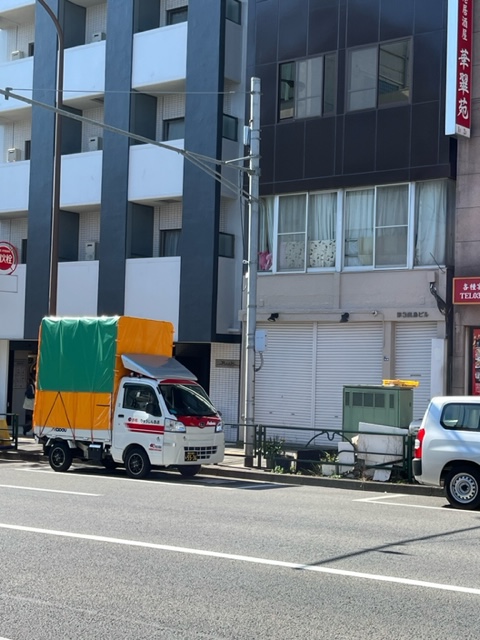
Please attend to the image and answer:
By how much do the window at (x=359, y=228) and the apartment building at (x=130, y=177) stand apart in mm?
2154

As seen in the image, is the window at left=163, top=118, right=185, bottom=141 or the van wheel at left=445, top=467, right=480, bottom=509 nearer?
the van wheel at left=445, top=467, right=480, bottom=509

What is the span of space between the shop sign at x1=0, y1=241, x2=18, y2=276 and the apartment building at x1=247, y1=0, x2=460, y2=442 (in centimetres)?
841

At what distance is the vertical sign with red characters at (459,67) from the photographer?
72.5 feet

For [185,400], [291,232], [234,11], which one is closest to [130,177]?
[234,11]

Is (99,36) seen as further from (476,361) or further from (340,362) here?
(476,361)

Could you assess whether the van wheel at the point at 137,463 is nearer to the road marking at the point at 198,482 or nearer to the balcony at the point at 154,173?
the road marking at the point at 198,482

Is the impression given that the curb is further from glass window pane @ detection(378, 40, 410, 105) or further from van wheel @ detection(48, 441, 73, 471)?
glass window pane @ detection(378, 40, 410, 105)

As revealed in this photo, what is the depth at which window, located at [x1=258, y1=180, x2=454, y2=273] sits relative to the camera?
23312 mm

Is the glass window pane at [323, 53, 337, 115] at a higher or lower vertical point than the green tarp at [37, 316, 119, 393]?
higher

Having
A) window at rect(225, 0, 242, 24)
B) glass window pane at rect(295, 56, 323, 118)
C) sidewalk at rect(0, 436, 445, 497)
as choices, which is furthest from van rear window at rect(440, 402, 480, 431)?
window at rect(225, 0, 242, 24)

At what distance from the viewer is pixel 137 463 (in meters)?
18.8

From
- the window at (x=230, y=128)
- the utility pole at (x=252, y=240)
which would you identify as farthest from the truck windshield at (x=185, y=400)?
the window at (x=230, y=128)

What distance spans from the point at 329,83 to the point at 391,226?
4.14 meters

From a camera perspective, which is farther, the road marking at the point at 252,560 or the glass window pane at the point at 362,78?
the glass window pane at the point at 362,78
